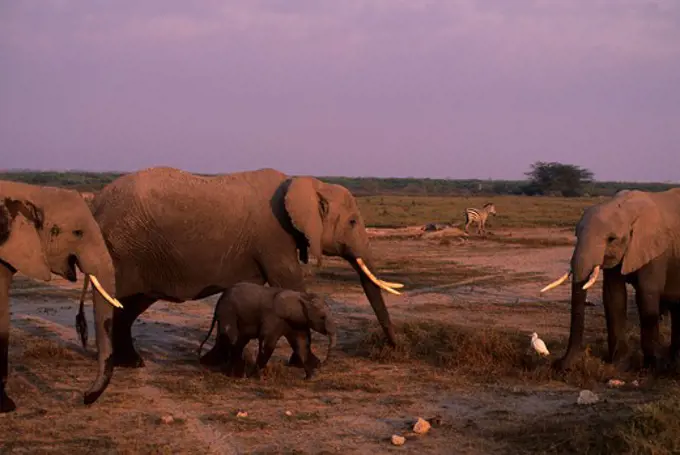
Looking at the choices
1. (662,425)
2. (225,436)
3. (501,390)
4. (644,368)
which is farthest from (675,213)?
(225,436)

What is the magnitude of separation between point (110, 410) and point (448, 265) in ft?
48.5

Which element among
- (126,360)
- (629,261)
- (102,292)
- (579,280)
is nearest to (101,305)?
(102,292)

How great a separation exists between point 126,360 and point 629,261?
566 cm

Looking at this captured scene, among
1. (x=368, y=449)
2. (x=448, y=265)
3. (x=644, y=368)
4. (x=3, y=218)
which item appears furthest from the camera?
(x=448, y=265)

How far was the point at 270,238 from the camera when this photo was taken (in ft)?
32.7

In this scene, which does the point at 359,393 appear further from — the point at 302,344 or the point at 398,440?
the point at 398,440

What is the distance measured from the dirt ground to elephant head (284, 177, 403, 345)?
72cm

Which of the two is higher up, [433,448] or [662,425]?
[662,425]

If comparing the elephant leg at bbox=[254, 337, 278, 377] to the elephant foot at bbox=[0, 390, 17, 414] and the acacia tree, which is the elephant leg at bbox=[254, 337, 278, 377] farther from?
the acacia tree

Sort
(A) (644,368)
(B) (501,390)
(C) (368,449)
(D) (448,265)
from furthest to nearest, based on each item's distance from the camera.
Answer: (D) (448,265)
(A) (644,368)
(B) (501,390)
(C) (368,449)

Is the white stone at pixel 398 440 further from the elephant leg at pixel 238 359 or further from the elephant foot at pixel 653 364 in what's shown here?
the elephant foot at pixel 653 364

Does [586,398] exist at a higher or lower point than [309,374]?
higher

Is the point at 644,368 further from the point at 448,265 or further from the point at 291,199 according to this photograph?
the point at 448,265

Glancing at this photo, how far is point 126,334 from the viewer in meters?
9.95
